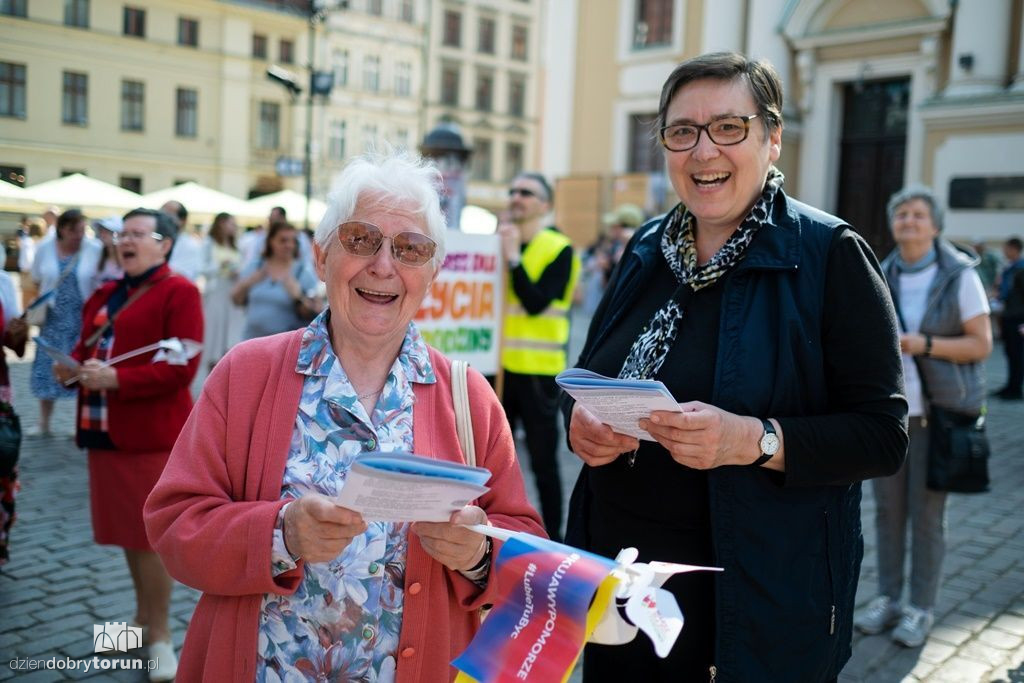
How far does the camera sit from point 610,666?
2361 mm

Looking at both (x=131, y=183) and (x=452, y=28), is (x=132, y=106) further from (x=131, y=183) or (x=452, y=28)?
(x=452, y=28)

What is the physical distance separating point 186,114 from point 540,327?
6.17 m

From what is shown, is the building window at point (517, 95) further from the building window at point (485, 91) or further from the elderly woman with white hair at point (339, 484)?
the elderly woman with white hair at point (339, 484)

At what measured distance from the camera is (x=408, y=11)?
178 ft

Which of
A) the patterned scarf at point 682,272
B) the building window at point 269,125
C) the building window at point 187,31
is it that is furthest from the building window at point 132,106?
the building window at point 269,125

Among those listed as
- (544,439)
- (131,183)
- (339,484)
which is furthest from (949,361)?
(131,183)

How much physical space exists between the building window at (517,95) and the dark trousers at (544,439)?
182ft

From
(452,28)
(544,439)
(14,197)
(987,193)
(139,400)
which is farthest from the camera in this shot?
(452,28)

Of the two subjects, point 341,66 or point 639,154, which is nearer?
point 639,154

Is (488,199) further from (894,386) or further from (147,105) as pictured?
(894,386)

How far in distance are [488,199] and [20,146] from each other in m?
54.0

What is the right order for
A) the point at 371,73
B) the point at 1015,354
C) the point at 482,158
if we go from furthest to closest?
1. the point at 482,158
2. the point at 371,73
3. the point at 1015,354

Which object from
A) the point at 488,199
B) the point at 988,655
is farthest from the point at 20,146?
the point at 488,199

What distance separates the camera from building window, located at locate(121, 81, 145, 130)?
20.3 feet
